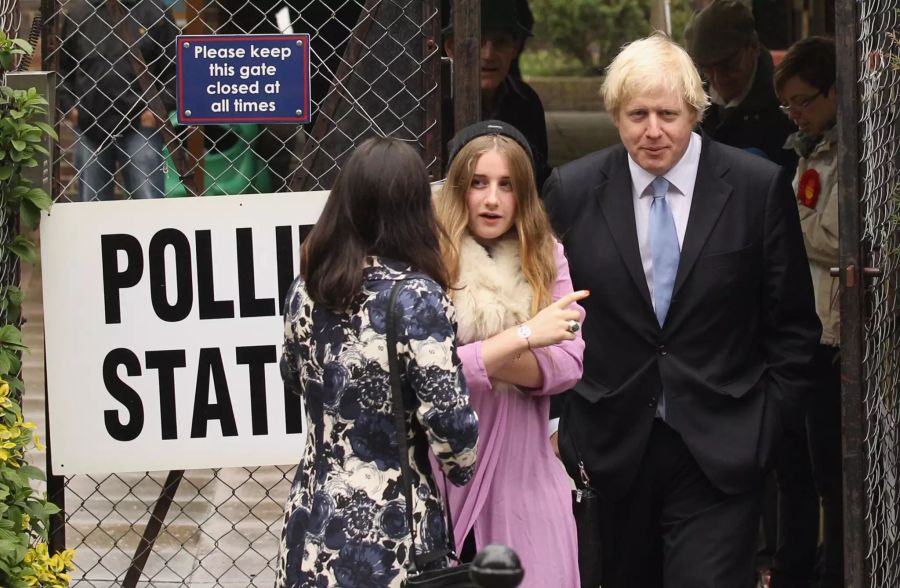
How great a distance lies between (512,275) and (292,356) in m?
0.65

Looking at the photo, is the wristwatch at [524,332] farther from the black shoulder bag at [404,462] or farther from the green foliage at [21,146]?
the green foliage at [21,146]

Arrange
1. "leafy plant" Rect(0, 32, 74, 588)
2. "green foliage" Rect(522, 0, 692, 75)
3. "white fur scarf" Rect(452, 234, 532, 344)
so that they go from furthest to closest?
"green foliage" Rect(522, 0, 692, 75) → "leafy plant" Rect(0, 32, 74, 588) → "white fur scarf" Rect(452, 234, 532, 344)

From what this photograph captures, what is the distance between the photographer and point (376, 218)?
3.06 meters

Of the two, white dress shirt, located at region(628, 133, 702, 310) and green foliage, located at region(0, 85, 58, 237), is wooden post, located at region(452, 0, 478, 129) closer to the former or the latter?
white dress shirt, located at region(628, 133, 702, 310)

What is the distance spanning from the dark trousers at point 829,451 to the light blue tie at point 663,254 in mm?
1698

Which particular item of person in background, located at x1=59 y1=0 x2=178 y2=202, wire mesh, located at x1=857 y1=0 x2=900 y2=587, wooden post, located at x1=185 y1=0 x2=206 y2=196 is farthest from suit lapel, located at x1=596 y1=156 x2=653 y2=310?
person in background, located at x1=59 y1=0 x2=178 y2=202

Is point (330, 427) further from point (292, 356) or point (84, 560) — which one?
point (84, 560)

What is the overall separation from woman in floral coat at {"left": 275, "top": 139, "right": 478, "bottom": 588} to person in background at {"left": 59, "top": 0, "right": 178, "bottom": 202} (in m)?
1.35

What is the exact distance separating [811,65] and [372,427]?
304 cm

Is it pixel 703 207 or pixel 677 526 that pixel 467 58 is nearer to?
pixel 703 207

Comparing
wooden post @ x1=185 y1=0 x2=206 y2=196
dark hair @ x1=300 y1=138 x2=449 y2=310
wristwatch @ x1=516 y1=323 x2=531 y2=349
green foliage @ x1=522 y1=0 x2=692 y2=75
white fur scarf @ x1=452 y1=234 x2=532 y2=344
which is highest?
green foliage @ x1=522 y1=0 x2=692 y2=75

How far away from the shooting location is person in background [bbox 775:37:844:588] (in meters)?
5.29

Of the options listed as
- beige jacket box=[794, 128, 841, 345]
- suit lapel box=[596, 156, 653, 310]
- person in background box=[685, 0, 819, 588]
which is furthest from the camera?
person in background box=[685, 0, 819, 588]

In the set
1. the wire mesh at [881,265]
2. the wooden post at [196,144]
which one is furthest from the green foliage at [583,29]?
the wire mesh at [881,265]
